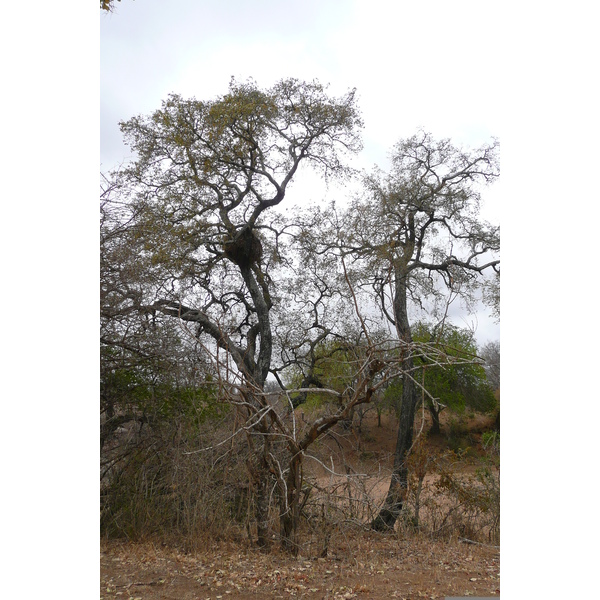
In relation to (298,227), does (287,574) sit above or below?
below

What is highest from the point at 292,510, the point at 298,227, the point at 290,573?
the point at 298,227

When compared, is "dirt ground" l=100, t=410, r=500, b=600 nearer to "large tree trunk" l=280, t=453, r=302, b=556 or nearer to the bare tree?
"large tree trunk" l=280, t=453, r=302, b=556

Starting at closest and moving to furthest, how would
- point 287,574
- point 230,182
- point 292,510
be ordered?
point 287,574, point 292,510, point 230,182

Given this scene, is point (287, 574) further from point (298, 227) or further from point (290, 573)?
point (298, 227)

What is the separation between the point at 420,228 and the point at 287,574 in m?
4.99

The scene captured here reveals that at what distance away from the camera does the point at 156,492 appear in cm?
403

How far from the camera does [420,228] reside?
6.96 meters

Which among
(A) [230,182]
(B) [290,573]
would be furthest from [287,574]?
(A) [230,182]

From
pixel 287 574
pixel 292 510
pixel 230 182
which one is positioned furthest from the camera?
pixel 230 182

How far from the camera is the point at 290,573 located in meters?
2.96

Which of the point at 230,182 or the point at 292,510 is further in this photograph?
the point at 230,182

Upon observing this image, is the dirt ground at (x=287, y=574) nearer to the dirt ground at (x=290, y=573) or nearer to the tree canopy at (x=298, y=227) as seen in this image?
the dirt ground at (x=290, y=573)

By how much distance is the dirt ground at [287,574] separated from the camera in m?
2.73
